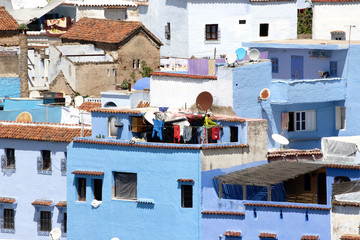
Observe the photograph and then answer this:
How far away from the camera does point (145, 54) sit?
8025 centimetres

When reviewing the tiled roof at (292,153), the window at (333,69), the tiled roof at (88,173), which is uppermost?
the window at (333,69)

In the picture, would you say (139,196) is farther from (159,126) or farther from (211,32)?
(211,32)

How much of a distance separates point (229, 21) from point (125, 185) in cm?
2833

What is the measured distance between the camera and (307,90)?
2494 inches

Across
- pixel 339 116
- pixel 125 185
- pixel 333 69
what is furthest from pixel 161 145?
pixel 333 69

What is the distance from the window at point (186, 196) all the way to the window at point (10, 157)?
10.3m

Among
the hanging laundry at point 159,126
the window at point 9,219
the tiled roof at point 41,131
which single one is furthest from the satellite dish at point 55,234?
the hanging laundry at point 159,126

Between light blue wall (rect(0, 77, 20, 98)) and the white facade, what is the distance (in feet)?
44.9

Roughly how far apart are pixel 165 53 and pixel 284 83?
938 inches

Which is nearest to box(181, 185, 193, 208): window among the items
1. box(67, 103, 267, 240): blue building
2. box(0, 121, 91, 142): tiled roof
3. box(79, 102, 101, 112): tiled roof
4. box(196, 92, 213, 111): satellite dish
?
box(67, 103, 267, 240): blue building

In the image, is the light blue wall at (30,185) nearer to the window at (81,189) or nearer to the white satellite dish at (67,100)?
the window at (81,189)

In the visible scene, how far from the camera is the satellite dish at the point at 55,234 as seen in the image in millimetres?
57562

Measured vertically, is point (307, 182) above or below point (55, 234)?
above

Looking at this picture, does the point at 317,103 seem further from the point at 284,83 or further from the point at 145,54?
the point at 145,54
